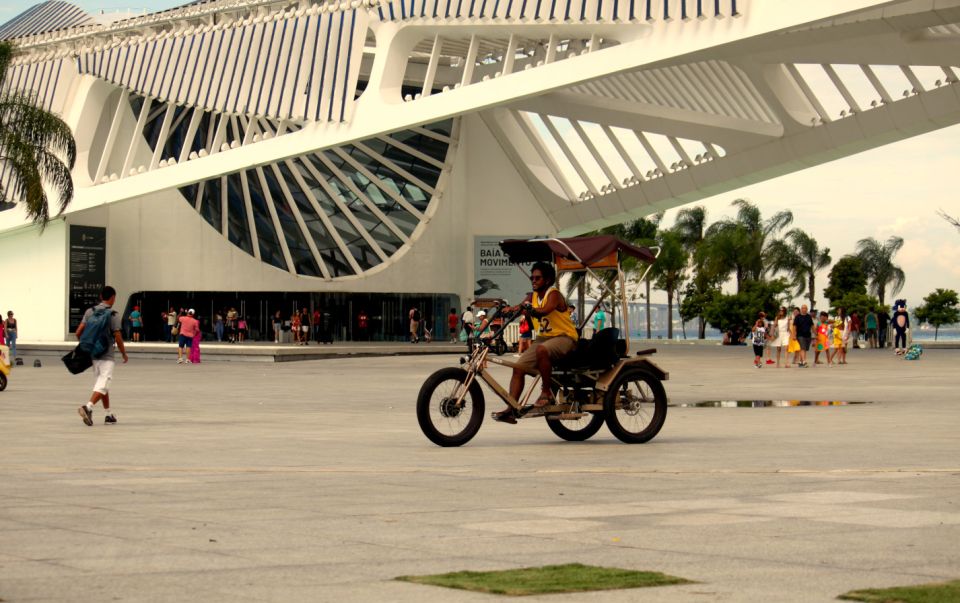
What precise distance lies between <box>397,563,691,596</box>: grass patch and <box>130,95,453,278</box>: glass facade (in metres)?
48.6

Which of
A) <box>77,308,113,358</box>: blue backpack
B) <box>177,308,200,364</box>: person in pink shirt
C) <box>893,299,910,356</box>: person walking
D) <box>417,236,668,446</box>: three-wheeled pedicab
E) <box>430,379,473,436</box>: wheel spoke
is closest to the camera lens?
<box>417,236,668,446</box>: three-wheeled pedicab

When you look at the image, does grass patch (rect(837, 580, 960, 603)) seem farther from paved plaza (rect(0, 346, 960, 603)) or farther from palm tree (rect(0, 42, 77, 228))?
palm tree (rect(0, 42, 77, 228))

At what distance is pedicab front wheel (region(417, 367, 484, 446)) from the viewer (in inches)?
504

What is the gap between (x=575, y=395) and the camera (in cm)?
1340

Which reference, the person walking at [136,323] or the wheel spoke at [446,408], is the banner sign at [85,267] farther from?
the wheel spoke at [446,408]

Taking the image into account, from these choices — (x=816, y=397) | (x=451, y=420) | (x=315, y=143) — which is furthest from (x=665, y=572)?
(x=315, y=143)

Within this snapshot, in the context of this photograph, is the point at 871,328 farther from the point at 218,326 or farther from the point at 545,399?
the point at 545,399

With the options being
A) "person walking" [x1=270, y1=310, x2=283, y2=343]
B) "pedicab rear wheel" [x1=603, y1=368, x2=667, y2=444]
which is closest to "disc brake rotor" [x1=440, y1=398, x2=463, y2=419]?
"pedicab rear wheel" [x1=603, y1=368, x2=667, y2=444]

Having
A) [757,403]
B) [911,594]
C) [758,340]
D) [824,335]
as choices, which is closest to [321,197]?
[758,340]

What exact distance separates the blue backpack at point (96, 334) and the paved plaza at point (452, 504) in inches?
31.5

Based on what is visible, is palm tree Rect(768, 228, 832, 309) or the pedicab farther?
palm tree Rect(768, 228, 832, 309)

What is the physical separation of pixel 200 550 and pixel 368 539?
2.73 ft

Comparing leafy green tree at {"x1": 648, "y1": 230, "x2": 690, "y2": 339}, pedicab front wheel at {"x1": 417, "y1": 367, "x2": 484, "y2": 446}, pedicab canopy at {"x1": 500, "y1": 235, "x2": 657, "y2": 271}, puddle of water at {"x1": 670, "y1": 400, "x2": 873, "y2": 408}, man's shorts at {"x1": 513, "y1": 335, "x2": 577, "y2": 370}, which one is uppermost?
leafy green tree at {"x1": 648, "y1": 230, "x2": 690, "y2": 339}

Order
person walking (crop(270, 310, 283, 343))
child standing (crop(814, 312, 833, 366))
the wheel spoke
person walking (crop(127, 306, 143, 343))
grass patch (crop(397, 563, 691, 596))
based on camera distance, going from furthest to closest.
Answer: person walking (crop(270, 310, 283, 343))
person walking (crop(127, 306, 143, 343))
child standing (crop(814, 312, 833, 366))
the wheel spoke
grass patch (crop(397, 563, 691, 596))
